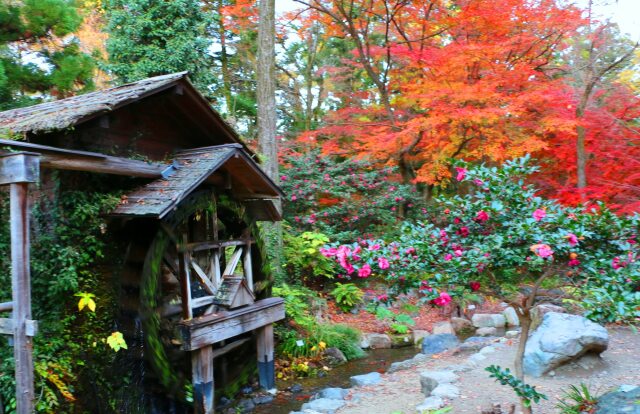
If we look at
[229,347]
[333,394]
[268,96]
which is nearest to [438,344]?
[333,394]

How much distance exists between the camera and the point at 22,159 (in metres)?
3.77

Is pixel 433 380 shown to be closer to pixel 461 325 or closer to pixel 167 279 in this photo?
pixel 167 279

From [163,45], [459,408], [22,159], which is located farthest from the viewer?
[163,45]

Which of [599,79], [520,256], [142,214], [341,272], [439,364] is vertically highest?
[599,79]

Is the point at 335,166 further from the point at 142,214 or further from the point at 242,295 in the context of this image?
the point at 142,214

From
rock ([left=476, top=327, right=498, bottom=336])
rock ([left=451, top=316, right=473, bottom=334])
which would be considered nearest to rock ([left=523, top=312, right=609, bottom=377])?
rock ([left=476, top=327, right=498, bottom=336])

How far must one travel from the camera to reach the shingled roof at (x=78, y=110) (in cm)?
462

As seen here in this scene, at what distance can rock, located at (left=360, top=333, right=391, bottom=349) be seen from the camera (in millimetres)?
9500

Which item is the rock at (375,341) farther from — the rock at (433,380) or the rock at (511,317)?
the rock at (433,380)

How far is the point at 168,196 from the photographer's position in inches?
205

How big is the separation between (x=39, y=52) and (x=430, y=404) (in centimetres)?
869

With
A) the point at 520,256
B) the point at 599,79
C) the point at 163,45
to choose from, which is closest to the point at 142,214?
the point at 520,256

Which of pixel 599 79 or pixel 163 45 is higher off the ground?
pixel 163 45

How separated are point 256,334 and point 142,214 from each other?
3.03m
